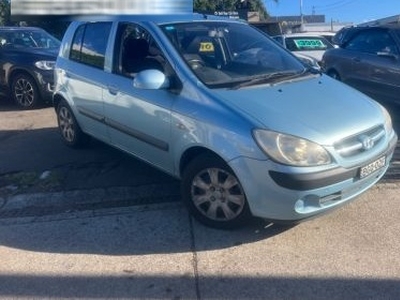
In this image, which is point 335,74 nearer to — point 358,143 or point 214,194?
point 358,143

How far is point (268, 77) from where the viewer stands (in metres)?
4.45

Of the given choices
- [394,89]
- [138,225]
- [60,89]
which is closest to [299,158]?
[138,225]

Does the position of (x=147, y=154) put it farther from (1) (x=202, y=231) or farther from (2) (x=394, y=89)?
(2) (x=394, y=89)

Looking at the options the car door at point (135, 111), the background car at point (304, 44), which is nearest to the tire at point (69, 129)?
the car door at point (135, 111)

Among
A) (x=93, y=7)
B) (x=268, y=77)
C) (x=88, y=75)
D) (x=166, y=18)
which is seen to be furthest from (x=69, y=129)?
(x=268, y=77)

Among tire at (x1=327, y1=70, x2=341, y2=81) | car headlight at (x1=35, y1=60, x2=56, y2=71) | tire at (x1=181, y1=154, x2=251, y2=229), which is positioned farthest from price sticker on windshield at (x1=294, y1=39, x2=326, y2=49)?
tire at (x1=181, y1=154, x2=251, y2=229)

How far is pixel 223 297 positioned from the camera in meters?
3.20

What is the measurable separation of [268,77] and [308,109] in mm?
687

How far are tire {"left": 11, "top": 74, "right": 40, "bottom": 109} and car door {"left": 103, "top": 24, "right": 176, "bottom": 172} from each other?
471 cm

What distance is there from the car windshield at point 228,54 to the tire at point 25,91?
5388mm

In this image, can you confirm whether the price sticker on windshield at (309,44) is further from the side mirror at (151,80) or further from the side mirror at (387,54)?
the side mirror at (151,80)

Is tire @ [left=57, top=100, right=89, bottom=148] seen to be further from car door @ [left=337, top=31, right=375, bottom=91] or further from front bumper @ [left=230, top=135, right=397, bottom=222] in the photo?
car door @ [left=337, top=31, right=375, bottom=91]

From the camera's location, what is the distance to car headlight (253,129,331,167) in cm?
351

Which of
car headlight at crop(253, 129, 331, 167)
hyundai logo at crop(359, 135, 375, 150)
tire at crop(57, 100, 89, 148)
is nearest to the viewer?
car headlight at crop(253, 129, 331, 167)
